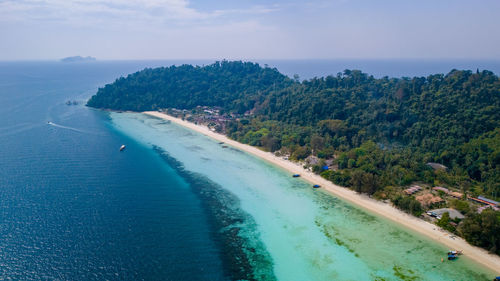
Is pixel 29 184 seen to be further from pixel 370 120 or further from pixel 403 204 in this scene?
pixel 370 120

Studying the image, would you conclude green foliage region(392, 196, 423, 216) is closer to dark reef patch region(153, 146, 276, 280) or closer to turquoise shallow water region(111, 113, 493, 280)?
turquoise shallow water region(111, 113, 493, 280)

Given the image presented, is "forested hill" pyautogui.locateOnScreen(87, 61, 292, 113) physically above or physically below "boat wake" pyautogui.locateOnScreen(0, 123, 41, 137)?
above

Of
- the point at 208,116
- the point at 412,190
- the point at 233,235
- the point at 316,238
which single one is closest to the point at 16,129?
the point at 208,116

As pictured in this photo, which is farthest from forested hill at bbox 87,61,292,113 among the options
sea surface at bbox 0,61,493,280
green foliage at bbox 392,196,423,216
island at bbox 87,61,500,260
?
green foliage at bbox 392,196,423,216

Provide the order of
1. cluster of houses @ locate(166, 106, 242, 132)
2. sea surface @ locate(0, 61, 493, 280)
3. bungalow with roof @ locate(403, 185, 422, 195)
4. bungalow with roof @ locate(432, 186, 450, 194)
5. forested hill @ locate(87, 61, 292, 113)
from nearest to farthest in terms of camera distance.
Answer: sea surface @ locate(0, 61, 493, 280), bungalow with roof @ locate(403, 185, 422, 195), bungalow with roof @ locate(432, 186, 450, 194), cluster of houses @ locate(166, 106, 242, 132), forested hill @ locate(87, 61, 292, 113)

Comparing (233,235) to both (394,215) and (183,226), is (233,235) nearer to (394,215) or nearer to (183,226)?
(183,226)
